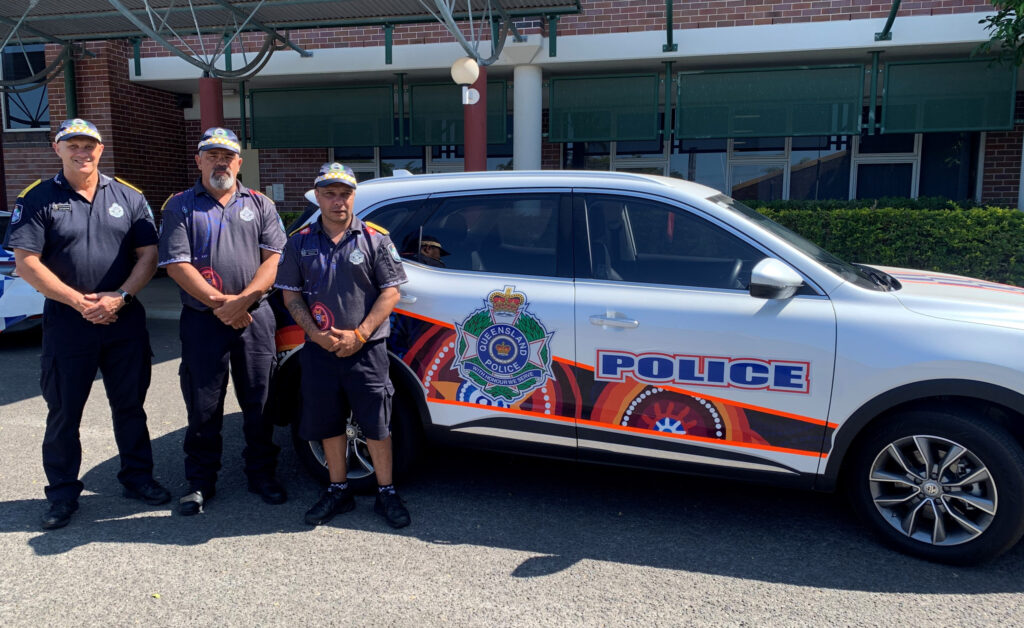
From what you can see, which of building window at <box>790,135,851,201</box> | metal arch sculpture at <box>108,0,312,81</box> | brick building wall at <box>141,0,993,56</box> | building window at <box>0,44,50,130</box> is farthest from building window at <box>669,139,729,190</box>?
building window at <box>0,44,50,130</box>

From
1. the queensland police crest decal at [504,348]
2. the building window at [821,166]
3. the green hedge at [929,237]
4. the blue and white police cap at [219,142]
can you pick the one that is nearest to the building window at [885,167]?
the building window at [821,166]

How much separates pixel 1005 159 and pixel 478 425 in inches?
425

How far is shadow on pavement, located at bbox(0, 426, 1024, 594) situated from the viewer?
3320 mm

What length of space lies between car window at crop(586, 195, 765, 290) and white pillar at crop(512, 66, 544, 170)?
7.22 m

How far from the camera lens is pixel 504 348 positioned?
12.3 ft

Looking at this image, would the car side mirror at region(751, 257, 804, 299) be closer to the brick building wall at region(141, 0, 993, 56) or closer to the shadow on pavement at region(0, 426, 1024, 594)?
the shadow on pavement at region(0, 426, 1024, 594)

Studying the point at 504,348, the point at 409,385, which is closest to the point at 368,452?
the point at 409,385

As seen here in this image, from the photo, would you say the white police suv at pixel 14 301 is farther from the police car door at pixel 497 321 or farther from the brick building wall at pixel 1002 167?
the brick building wall at pixel 1002 167

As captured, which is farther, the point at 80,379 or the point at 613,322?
the point at 80,379

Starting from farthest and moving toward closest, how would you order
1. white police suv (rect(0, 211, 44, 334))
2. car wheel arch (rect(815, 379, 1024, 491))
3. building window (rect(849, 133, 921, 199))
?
building window (rect(849, 133, 921, 199)) → white police suv (rect(0, 211, 44, 334)) → car wheel arch (rect(815, 379, 1024, 491))

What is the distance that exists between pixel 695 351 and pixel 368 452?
6.12ft

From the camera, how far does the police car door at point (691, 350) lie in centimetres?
336

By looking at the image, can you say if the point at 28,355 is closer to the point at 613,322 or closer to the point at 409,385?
the point at 409,385

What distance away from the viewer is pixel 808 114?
34.2 ft
